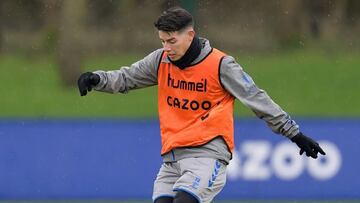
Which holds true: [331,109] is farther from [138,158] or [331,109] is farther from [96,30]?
[138,158]

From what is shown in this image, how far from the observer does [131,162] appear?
40.8ft

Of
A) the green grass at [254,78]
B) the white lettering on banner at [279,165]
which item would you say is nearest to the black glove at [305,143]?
the white lettering on banner at [279,165]

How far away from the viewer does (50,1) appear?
79.9ft

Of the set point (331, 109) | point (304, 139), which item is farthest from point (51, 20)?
point (304, 139)

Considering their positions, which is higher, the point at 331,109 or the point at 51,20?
the point at 51,20

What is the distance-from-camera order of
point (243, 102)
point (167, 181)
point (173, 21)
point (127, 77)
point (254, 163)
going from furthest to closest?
1. point (254, 163)
2. point (127, 77)
3. point (167, 181)
4. point (243, 102)
5. point (173, 21)

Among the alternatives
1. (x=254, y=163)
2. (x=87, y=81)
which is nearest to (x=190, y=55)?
(x=87, y=81)

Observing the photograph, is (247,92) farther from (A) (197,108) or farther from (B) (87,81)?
(B) (87,81)

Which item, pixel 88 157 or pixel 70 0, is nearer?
pixel 88 157

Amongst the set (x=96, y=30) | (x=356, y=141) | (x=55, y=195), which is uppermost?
(x=96, y=30)

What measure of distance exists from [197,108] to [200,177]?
47 centimetres

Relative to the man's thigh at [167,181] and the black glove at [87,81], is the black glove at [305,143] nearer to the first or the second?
the man's thigh at [167,181]

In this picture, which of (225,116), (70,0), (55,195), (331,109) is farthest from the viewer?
(70,0)

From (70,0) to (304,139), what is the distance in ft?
51.4
